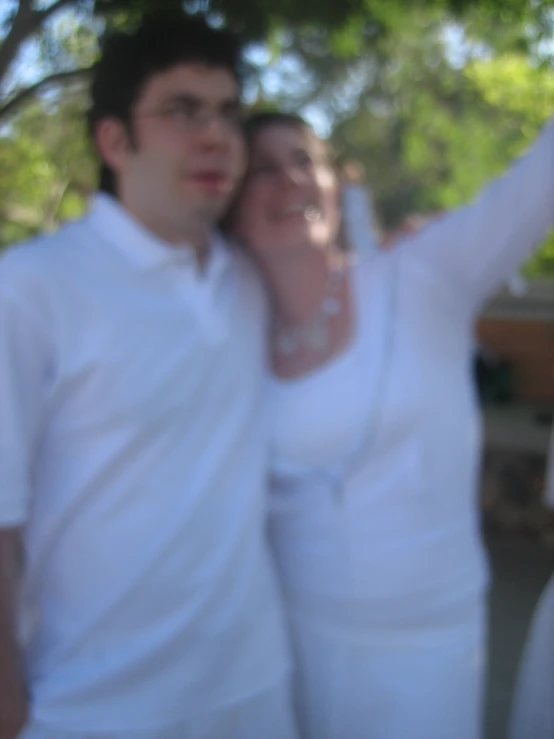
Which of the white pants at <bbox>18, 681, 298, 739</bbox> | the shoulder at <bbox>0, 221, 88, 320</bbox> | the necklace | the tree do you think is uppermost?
the tree

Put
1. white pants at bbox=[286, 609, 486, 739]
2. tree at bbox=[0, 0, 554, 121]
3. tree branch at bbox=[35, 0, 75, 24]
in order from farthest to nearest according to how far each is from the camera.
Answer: tree branch at bbox=[35, 0, 75, 24]
tree at bbox=[0, 0, 554, 121]
white pants at bbox=[286, 609, 486, 739]

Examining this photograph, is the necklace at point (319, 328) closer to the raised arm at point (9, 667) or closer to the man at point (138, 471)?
the man at point (138, 471)

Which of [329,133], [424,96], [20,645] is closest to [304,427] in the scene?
[20,645]

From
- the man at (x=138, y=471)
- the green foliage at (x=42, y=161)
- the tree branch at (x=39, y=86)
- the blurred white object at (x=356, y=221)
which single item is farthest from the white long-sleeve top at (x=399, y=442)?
the green foliage at (x=42, y=161)

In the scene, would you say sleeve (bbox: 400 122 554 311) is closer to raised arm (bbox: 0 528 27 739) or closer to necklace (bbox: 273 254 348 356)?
necklace (bbox: 273 254 348 356)

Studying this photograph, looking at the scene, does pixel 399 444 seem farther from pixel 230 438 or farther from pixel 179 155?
pixel 179 155

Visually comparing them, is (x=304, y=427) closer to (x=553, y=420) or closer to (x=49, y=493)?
(x=49, y=493)

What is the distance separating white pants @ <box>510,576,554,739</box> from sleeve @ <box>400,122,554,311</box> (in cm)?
66

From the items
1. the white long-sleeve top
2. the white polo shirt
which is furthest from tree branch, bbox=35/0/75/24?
the white long-sleeve top

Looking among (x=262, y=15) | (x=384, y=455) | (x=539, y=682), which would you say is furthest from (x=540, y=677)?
(x=262, y=15)

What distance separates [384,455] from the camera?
5.64ft

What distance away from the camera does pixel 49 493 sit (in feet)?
5.07

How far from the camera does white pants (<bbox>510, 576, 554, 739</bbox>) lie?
1858 millimetres

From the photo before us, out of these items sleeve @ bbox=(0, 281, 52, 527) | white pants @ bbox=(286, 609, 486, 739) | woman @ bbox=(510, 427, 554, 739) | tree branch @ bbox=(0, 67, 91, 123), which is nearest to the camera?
sleeve @ bbox=(0, 281, 52, 527)
